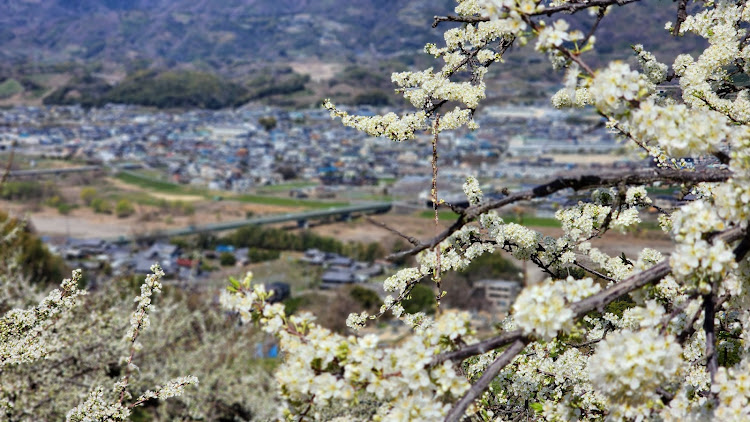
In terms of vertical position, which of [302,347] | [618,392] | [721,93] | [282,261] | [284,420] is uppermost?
[721,93]

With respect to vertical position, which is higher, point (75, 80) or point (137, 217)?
point (75, 80)

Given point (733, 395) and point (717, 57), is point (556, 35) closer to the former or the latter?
point (733, 395)

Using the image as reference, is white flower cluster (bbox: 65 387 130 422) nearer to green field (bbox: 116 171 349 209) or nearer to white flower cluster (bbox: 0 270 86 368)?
white flower cluster (bbox: 0 270 86 368)

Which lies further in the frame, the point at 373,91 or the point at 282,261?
the point at 373,91

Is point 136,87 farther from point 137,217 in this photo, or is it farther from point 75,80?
point 137,217

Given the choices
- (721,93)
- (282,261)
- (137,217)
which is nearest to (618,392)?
(721,93)

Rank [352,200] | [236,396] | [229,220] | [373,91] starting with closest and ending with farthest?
[236,396] → [229,220] → [352,200] → [373,91]
